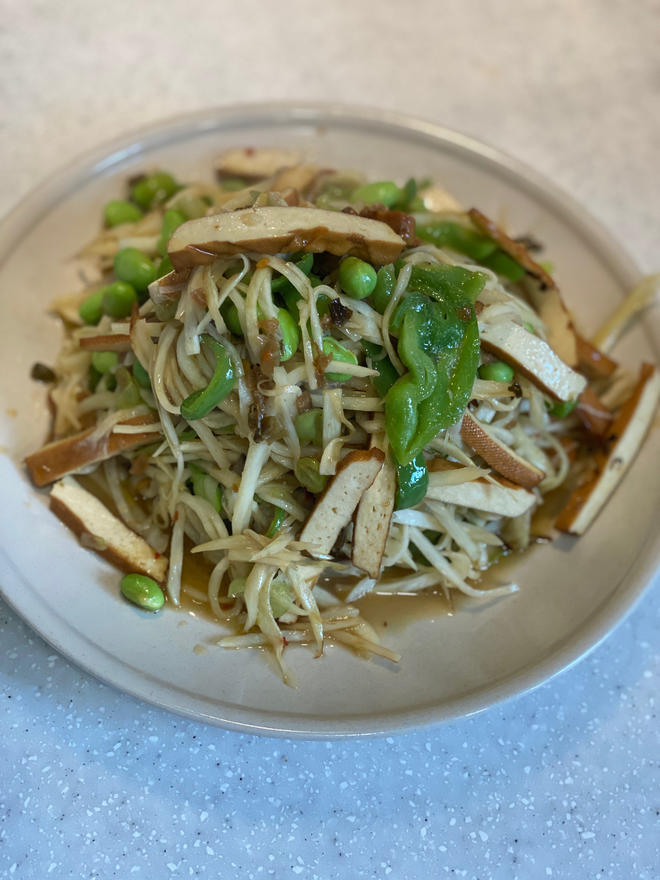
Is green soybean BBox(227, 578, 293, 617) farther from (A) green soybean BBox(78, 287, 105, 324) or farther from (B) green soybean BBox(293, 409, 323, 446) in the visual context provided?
(A) green soybean BBox(78, 287, 105, 324)

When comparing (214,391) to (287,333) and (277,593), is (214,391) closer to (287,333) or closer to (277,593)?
(287,333)

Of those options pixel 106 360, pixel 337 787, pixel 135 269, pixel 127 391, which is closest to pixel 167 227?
pixel 135 269

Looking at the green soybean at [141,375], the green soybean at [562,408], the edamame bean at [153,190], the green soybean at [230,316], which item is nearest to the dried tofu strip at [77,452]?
the green soybean at [141,375]

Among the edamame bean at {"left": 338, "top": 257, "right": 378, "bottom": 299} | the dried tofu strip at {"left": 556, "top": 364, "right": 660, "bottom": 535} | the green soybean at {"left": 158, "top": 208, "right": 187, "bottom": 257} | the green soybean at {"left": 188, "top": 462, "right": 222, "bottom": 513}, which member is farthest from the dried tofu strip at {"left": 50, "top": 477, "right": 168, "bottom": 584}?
the dried tofu strip at {"left": 556, "top": 364, "right": 660, "bottom": 535}

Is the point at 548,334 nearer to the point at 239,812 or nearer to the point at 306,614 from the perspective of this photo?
the point at 306,614

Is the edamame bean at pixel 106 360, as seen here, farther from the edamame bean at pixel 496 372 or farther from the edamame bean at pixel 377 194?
the edamame bean at pixel 496 372

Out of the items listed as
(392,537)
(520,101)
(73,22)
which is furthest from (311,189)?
(73,22)
